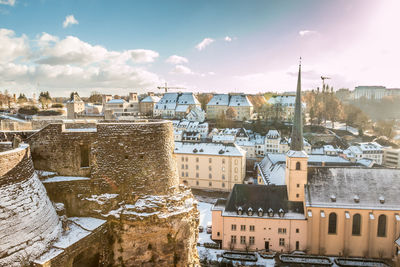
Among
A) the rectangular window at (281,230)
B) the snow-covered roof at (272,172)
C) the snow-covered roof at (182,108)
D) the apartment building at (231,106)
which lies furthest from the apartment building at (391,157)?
the snow-covered roof at (182,108)

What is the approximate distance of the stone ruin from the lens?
497 inches

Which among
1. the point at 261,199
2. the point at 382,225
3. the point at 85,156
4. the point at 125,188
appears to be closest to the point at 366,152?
the point at 382,225

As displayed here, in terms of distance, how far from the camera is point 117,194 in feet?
43.2

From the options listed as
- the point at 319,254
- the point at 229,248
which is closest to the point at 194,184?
the point at 229,248

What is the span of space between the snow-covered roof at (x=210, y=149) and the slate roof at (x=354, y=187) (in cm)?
1919

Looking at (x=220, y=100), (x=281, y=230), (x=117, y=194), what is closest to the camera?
(x=117, y=194)

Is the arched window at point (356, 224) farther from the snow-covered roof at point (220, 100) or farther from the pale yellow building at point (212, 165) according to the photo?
the snow-covered roof at point (220, 100)

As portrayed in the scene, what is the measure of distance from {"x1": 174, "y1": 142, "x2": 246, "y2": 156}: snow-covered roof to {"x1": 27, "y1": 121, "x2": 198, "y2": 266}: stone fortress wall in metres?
38.3

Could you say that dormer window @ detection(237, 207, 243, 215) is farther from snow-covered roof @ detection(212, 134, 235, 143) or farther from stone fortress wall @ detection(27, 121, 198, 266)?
snow-covered roof @ detection(212, 134, 235, 143)

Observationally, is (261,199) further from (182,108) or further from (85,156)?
(182,108)

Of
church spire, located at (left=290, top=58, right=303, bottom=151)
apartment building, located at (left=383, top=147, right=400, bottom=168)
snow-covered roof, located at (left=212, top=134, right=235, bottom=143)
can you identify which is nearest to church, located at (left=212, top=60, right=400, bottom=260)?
church spire, located at (left=290, top=58, right=303, bottom=151)

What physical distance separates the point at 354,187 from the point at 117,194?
3020 centimetres

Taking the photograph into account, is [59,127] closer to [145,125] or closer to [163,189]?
[145,125]

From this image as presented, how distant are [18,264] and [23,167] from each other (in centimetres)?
357
